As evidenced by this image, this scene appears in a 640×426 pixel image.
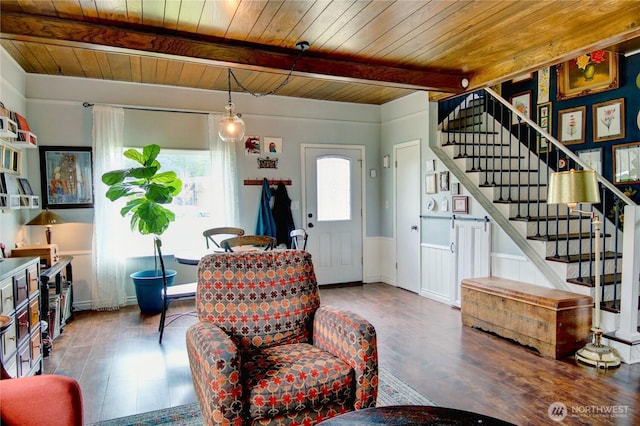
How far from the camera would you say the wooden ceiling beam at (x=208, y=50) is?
288cm

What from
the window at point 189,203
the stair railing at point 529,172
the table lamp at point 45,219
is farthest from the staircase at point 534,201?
the table lamp at point 45,219

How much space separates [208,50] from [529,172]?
3407 millimetres

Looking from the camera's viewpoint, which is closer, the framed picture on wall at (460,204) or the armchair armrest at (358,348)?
the armchair armrest at (358,348)

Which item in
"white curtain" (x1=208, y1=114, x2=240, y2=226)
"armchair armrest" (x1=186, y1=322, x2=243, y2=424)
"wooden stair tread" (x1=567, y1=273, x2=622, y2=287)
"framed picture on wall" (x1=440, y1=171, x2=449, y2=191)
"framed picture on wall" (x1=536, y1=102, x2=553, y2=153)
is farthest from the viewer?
"white curtain" (x1=208, y1=114, x2=240, y2=226)

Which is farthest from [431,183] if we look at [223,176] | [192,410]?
[192,410]

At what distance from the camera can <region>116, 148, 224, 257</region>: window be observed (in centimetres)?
522

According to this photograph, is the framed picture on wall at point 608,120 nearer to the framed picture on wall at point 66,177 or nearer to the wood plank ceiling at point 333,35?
the wood plank ceiling at point 333,35

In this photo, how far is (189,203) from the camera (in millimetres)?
5312

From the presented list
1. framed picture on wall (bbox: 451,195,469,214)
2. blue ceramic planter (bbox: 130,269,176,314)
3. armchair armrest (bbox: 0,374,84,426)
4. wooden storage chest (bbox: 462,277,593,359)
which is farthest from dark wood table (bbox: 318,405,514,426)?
blue ceramic planter (bbox: 130,269,176,314)

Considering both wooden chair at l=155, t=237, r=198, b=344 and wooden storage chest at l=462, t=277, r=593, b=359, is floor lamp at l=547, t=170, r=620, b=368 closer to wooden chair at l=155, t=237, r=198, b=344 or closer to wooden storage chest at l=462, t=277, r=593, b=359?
wooden storage chest at l=462, t=277, r=593, b=359

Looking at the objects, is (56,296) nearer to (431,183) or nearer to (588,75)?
(431,183)

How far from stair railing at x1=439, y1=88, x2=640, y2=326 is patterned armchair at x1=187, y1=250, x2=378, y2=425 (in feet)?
8.61

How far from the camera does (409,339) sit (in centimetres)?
380

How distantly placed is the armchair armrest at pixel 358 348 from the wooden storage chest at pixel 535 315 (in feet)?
6.78
